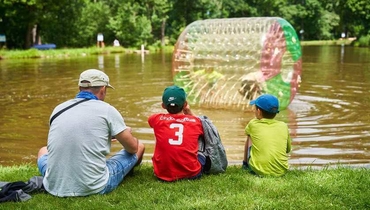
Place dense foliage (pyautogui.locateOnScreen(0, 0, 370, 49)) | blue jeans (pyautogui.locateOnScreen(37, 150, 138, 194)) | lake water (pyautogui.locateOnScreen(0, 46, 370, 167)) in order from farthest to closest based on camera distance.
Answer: dense foliage (pyautogui.locateOnScreen(0, 0, 370, 49)) → lake water (pyautogui.locateOnScreen(0, 46, 370, 167)) → blue jeans (pyautogui.locateOnScreen(37, 150, 138, 194))

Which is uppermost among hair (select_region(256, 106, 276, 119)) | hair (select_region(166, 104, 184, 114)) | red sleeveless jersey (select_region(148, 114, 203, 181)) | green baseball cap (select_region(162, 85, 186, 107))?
green baseball cap (select_region(162, 85, 186, 107))

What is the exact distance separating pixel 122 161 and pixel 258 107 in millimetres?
1620

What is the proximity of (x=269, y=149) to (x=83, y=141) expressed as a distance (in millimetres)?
1971

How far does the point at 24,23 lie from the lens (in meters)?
37.3

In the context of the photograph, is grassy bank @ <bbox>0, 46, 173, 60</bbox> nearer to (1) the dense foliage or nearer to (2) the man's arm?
(1) the dense foliage

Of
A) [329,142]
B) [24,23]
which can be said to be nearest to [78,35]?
[24,23]

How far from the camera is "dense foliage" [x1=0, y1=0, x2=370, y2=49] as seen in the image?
1474 inches

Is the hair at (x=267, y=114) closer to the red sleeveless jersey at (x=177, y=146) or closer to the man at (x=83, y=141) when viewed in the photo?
the red sleeveless jersey at (x=177, y=146)

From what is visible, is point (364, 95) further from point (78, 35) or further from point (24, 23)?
point (78, 35)

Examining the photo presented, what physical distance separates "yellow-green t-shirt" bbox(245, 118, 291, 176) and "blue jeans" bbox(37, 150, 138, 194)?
1315 millimetres

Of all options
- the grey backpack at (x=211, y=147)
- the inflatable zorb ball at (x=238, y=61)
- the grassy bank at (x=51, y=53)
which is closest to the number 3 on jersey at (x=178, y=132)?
the grey backpack at (x=211, y=147)

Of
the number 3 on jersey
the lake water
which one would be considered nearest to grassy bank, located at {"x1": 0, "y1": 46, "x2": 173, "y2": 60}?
the lake water

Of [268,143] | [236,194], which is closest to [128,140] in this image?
[236,194]

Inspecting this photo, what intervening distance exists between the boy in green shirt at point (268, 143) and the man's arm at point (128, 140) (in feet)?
4.27
